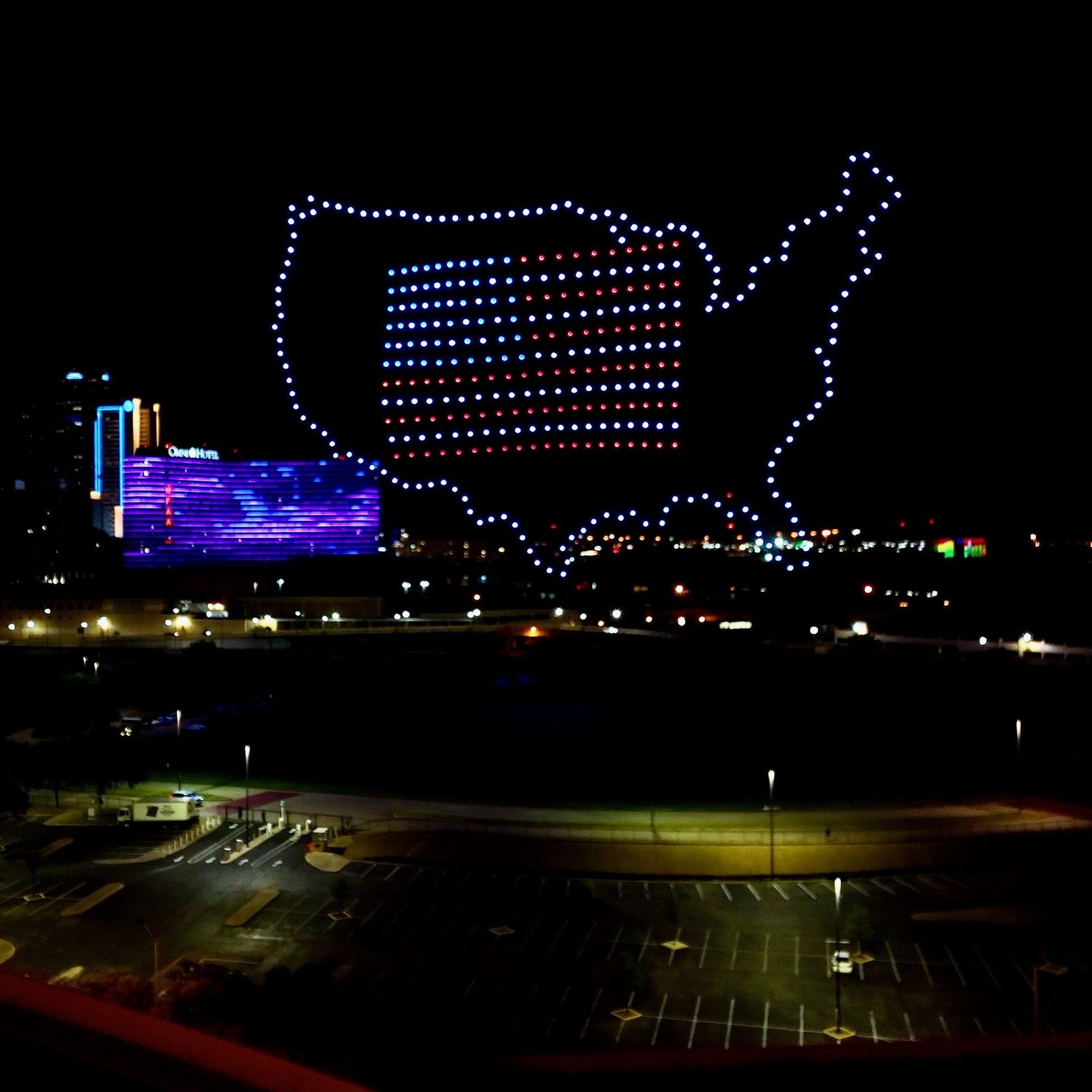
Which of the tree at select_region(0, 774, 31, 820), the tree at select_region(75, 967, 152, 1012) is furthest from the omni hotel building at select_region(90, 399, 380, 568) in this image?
the tree at select_region(75, 967, 152, 1012)

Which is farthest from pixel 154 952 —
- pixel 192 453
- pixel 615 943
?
pixel 192 453

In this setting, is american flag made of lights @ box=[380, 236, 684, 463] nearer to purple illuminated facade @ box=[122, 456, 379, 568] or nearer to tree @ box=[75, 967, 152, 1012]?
purple illuminated facade @ box=[122, 456, 379, 568]

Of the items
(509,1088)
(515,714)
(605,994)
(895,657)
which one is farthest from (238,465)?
(509,1088)

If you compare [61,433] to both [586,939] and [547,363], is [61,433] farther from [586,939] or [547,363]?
[586,939]

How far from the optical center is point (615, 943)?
10914 mm

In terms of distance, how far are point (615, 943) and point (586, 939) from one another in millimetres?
317

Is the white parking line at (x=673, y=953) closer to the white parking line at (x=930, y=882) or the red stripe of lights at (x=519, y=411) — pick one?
the white parking line at (x=930, y=882)

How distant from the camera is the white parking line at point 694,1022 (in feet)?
28.2

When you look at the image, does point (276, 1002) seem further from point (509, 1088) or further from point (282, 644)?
point (282, 644)

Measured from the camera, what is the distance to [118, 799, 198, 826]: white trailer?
15.5 metres

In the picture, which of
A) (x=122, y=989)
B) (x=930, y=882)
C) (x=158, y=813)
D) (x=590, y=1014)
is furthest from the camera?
(x=158, y=813)

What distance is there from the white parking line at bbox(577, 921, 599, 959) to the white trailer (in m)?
7.31

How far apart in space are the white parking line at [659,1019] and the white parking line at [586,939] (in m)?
1.24

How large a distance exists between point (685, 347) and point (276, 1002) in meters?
34.3
